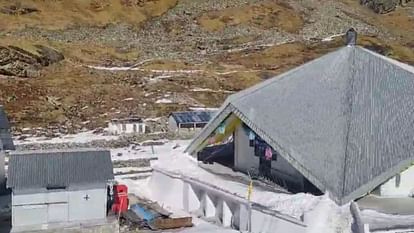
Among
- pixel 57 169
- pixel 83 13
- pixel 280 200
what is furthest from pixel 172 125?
pixel 83 13

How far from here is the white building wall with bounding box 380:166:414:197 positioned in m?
16.2

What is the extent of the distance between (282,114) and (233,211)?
2.85 metres

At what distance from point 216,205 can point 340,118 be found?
14.0 ft

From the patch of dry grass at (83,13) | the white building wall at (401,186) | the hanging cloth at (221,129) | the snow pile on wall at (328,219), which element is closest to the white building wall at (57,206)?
the hanging cloth at (221,129)

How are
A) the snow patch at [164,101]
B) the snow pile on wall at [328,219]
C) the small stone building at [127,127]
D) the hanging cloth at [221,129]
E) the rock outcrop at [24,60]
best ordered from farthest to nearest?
the rock outcrop at [24,60] → the snow patch at [164,101] → the small stone building at [127,127] → the hanging cloth at [221,129] → the snow pile on wall at [328,219]

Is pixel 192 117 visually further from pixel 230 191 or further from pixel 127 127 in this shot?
pixel 230 191

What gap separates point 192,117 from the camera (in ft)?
106

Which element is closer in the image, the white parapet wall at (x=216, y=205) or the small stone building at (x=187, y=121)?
the white parapet wall at (x=216, y=205)

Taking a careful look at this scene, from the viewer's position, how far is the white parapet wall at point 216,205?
51.1 ft

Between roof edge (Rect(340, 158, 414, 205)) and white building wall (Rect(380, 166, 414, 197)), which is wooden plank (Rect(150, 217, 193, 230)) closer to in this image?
roof edge (Rect(340, 158, 414, 205))

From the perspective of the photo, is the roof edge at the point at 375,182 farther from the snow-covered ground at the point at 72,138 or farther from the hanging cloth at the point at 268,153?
the snow-covered ground at the point at 72,138

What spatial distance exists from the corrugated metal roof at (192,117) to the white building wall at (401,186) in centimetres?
1563

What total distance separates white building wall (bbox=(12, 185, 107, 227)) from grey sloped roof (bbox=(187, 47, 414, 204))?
4.48 m

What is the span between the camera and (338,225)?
1459cm
